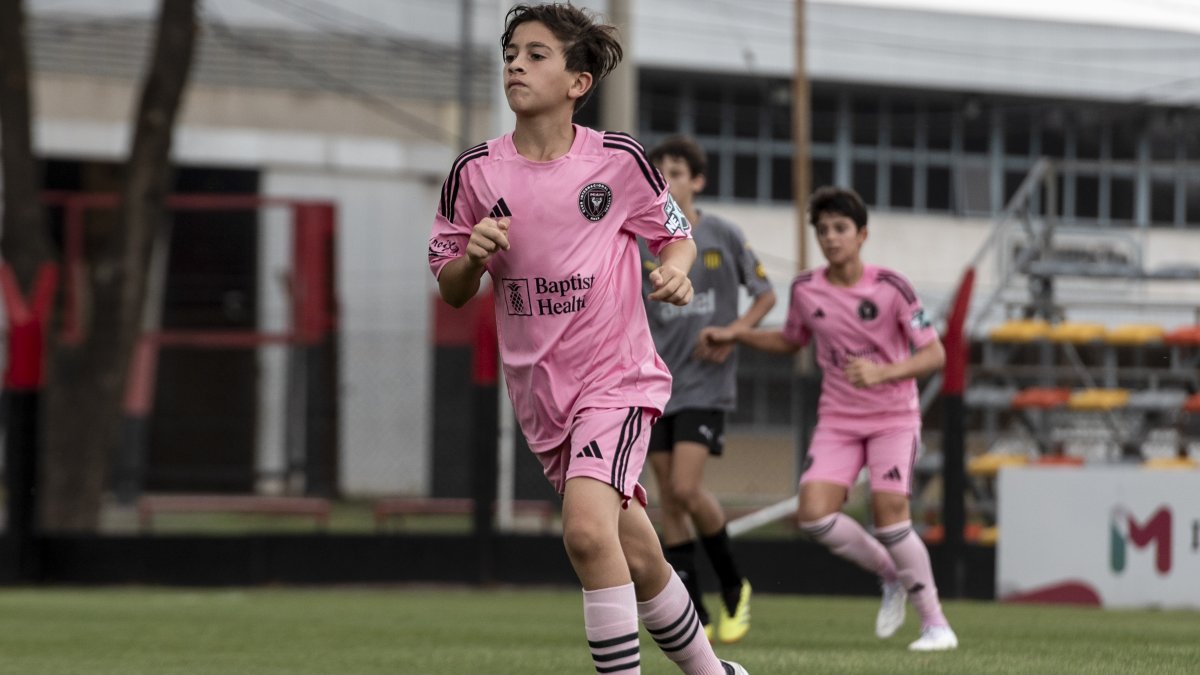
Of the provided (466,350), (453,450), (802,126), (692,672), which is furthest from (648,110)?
(692,672)

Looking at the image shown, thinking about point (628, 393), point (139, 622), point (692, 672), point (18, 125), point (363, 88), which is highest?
point (363, 88)

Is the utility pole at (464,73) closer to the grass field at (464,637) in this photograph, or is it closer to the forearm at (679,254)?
the grass field at (464,637)

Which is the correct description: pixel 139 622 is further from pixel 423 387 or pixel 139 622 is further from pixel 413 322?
pixel 413 322

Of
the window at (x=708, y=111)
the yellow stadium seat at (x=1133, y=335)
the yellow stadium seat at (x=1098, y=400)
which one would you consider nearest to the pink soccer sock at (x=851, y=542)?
the yellow stadium seat at (x=1098, y=400)

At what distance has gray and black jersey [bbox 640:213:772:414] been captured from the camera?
29.7 ft

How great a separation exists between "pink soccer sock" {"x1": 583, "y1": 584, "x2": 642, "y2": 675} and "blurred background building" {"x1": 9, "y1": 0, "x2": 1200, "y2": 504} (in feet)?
29.7

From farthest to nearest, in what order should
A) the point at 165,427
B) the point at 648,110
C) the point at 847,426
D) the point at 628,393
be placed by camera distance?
the point at 648,110
the point at 165,427
the point at 847,426
the point at 628,393

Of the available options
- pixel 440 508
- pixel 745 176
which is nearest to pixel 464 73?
pixel 745 176

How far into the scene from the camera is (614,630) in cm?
504

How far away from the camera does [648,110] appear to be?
40.5 meters

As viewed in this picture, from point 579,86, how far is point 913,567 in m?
3.74

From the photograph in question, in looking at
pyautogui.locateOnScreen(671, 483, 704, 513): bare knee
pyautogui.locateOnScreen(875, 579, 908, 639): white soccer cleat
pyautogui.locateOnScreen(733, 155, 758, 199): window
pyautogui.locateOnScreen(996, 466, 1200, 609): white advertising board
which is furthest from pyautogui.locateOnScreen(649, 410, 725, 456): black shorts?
pyautogui.locateOnScreen(733, 155, 758, 199): window

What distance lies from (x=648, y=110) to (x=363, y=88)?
10360mm

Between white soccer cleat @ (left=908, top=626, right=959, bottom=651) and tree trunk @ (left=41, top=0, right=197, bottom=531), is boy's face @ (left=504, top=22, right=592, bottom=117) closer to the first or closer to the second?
white soccer cleat @ (left=908, top=626, right=959, bottom=651)
